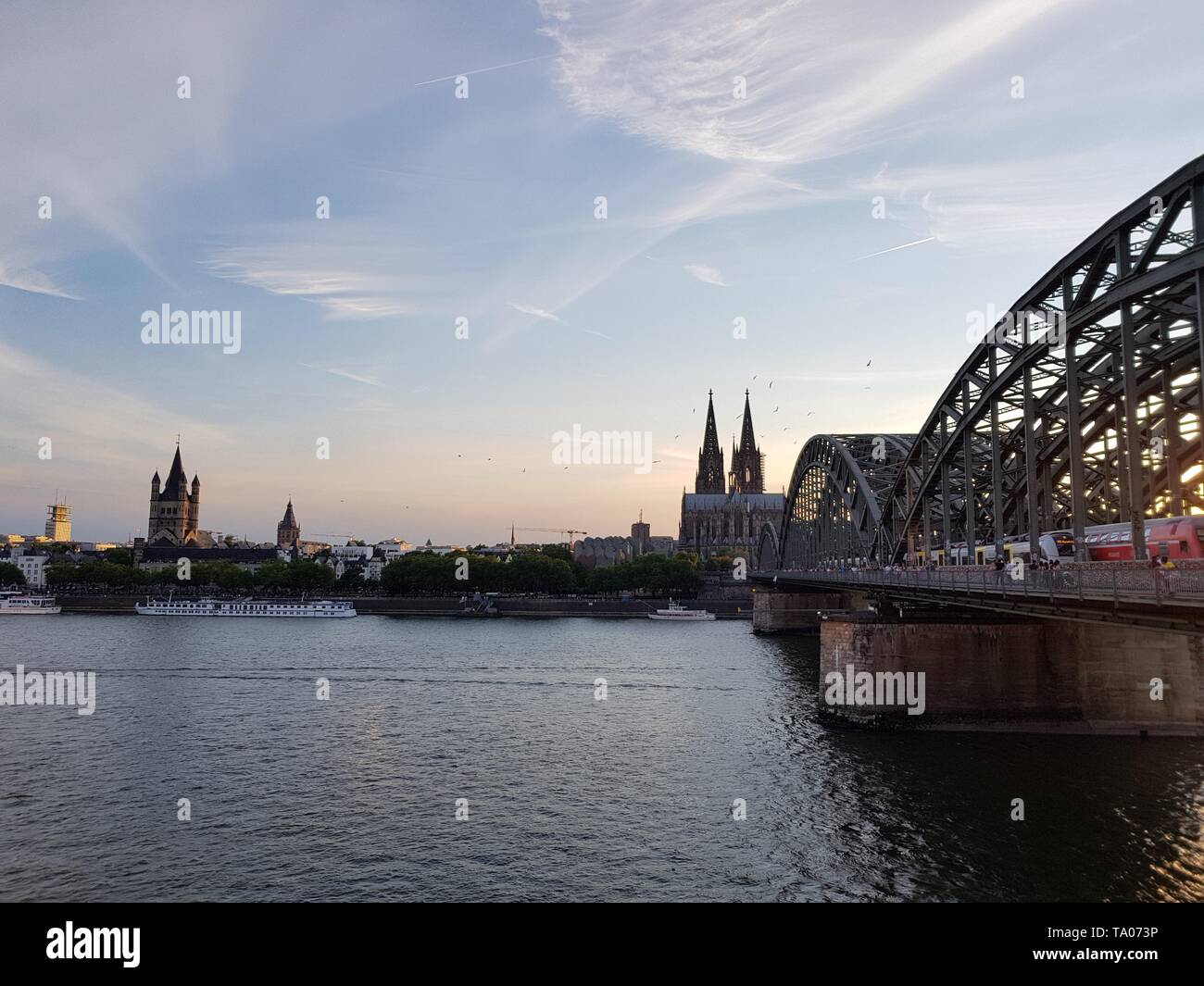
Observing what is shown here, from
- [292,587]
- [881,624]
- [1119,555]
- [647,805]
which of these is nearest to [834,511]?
[881,624]

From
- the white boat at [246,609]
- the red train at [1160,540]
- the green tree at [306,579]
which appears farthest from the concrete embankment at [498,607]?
the red train at [1160,540]

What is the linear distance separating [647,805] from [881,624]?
17.0 metres

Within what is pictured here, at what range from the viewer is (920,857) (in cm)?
2230

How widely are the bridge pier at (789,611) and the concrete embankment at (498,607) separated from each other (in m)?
24.7

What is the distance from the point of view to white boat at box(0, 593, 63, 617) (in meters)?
118

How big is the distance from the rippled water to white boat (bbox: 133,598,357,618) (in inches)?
2634

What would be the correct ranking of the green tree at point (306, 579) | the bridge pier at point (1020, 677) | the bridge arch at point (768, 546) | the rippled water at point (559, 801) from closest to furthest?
1. the rippled water at point (559, 801)
2. the bridge pier at point (1020, 677)
3. the bridge arch at point (768, 546)
4. the green tree at point (306, 579)

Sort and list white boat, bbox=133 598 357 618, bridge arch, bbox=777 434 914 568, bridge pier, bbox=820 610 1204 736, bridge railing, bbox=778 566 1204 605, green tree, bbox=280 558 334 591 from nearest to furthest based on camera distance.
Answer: bridge railing, bbox=778 566 1204 605 → bridge pier, bbox=820 610 1204 736 → bridge arch, bbox=777 434 914 568 → white boat, bbox=133 598 357 618 → green tree, bbox=280 558 334 591

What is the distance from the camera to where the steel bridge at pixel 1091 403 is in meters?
27.9

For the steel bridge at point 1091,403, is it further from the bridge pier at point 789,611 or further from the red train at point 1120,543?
the bridge pier at point 789,611

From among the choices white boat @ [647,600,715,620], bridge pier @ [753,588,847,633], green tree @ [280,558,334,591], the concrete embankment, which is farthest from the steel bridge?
green tree @ [280,558,334,591]

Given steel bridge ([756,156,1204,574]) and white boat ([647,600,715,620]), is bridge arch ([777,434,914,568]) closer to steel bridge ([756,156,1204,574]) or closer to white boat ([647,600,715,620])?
steel bridge ([756,156,1204,574])

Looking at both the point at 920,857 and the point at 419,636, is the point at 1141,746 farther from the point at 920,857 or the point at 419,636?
the point at 419,636
